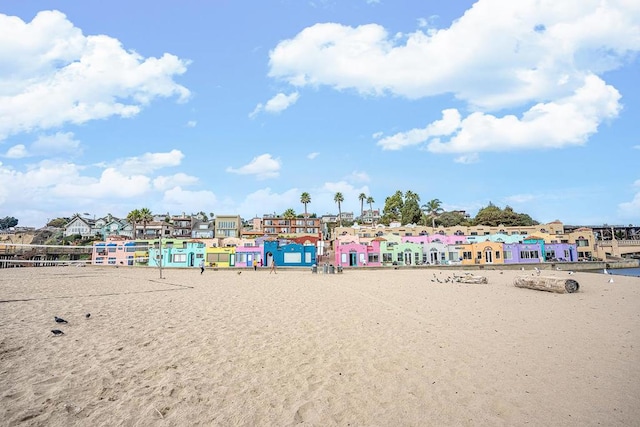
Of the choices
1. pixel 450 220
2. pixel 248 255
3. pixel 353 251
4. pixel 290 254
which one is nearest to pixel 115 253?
pixel 248 255

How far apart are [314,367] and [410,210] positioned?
8818cm

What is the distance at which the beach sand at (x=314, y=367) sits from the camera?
195 inches

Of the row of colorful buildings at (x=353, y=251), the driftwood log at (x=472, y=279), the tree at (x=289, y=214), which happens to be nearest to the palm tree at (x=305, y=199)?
the tree at (x=289, y=214)

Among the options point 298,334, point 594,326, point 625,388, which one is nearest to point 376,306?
point 298,334

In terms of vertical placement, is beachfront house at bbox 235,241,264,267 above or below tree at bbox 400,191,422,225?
below

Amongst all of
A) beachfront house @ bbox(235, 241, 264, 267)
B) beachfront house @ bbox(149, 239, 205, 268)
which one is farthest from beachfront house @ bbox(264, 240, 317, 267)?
beachfront house @ bbox(149, 239, 205, 268)

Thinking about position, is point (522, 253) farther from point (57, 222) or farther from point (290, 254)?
point (57, 222)

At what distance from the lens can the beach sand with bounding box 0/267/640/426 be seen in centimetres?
495

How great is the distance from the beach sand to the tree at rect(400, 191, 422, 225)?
78714 millimetres

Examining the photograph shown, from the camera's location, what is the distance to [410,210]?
9162 centimetres

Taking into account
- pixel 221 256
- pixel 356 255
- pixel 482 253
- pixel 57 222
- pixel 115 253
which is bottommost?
pixel 482 253

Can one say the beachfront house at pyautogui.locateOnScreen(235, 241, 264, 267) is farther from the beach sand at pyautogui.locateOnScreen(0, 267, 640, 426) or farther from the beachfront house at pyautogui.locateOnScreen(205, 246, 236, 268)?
the beach sand at pyautogui.locateOnScreen(0, 267, 640, 426)

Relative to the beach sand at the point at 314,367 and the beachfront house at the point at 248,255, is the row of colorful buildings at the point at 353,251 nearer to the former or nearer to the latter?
the beachfront house at the point at 248,255

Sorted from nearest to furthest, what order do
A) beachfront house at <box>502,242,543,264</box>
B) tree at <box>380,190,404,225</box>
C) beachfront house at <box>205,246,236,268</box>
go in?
beachfront house at <box>205,246,236,268</box>, beachfront house at <box>502,242,543,264</box>, tree at <box>380,190,404,225</box>
